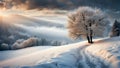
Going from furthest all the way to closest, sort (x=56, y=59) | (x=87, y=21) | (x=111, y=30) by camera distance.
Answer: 1. (x=111, y=30)
2. (x=87, y=21)
3. (x=56, y=59)

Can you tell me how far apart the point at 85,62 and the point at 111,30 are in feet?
125

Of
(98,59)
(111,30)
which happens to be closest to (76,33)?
(111,30)

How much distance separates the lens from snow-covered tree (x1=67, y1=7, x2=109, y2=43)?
7569 centimetres

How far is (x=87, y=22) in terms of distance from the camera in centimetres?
7575

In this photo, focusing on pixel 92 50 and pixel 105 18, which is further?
pixel 105 18

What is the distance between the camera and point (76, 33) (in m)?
77.9

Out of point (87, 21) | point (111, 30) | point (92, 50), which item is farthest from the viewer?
point (111, 30)

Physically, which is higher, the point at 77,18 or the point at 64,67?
the point at 77,18

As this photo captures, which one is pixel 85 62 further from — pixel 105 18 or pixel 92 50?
pixel 105 18

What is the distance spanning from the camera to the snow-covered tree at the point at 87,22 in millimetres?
75688

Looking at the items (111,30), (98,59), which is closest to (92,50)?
(98,59)

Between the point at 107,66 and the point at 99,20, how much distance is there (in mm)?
30672

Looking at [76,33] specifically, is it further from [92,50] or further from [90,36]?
[92,50]

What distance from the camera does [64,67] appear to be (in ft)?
157
